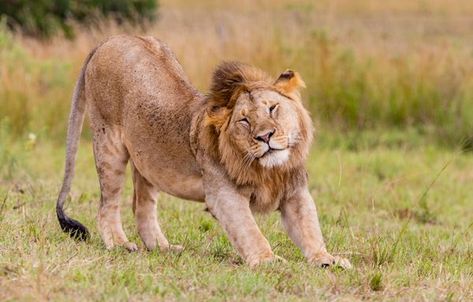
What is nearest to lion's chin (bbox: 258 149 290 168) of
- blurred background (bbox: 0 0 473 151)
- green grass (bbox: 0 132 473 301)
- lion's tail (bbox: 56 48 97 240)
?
green grass (bbox: 0 132 473 301)

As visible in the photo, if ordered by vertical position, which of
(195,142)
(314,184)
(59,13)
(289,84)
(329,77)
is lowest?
(314,184)

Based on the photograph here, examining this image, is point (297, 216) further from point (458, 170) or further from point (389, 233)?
point (458, 170)

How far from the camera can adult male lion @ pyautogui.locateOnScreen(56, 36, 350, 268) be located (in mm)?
5051

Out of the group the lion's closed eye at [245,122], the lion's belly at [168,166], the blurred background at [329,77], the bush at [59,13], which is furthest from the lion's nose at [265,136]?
the bush at [59,13]

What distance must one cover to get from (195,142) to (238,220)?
499mm

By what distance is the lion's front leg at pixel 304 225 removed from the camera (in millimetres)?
5168

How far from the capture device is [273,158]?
4953 mm

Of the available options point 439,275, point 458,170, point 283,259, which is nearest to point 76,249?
point 283,259

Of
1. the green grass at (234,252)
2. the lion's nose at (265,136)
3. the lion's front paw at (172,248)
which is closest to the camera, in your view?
the green grass at (234,252)

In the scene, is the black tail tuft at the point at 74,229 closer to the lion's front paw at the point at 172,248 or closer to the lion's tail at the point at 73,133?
Answer: the lion's tail at the point at 73,133

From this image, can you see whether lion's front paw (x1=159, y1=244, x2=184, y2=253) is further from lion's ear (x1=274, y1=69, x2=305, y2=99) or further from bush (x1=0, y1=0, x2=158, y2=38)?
bush (x1=0, y1=0, x2=158, y2=38)

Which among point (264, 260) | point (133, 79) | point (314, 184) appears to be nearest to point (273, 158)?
point (264, 260)

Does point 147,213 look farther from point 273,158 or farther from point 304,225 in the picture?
point 273,158

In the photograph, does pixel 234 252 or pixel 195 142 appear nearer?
pixel 195 142
